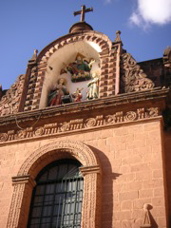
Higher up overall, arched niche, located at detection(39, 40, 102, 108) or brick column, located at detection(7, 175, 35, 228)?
arched niche, located at detection(39, 40, 102, 108)

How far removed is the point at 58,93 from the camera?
15781 millimetres

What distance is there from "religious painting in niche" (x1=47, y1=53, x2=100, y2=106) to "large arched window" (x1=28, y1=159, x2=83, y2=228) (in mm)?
2875

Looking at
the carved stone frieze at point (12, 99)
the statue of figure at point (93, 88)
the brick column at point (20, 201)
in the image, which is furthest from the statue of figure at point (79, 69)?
the brick column at point (20, 201)

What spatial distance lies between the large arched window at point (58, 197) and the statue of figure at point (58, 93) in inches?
110

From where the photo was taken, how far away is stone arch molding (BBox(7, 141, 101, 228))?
11461 millimetres

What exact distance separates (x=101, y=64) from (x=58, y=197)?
16.4 feet

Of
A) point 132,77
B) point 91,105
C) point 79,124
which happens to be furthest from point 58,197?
point 132,77

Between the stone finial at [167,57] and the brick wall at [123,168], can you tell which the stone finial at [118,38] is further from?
the brick wall at [123,168]

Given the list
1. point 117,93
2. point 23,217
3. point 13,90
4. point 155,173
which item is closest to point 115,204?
point 155,173

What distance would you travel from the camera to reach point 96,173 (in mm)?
12117

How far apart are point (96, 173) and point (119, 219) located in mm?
1506

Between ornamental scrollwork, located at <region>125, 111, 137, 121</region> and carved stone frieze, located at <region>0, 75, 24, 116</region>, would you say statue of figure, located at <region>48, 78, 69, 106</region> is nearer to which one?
carved stone frieze, located at <region>0, 75, 24, 116</region>

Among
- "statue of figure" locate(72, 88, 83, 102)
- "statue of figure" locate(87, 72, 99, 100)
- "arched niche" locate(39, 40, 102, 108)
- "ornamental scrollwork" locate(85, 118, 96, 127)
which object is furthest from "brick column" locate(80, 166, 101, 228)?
"arched niche" locate(39, 40, 102, 108)

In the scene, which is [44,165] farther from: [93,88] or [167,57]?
[167,57]
